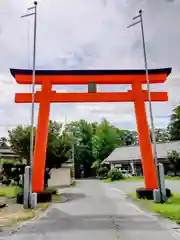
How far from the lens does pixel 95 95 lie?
17.2 m

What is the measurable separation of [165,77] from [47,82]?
7249mm

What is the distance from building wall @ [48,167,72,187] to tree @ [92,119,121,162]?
82.8 feet

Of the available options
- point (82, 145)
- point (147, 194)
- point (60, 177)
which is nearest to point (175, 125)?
point (82, 145)

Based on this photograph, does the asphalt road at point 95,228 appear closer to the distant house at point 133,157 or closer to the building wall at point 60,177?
the building wall at point 60,177

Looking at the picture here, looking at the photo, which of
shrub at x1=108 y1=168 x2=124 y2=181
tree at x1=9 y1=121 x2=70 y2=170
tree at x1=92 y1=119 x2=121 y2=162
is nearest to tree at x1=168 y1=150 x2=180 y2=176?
shrub at x1=108 y1=168 x2=124 y2=181

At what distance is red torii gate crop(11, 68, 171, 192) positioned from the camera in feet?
55.3

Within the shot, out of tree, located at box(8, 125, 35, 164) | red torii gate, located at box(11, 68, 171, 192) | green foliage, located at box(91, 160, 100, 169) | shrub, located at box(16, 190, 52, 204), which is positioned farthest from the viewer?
green foliage, located at box(91, 160, 100, 169)

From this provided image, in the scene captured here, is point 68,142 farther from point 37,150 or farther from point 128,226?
point 128,226

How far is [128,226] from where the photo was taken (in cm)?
884

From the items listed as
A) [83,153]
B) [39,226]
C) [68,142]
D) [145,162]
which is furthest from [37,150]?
[83,153]

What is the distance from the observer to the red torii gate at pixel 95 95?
16844 mm

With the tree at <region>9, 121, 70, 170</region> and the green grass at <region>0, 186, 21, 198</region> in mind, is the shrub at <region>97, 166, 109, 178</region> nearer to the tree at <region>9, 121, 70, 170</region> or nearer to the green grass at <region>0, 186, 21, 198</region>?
the tree at <region>9, 121, 70, 170</region>

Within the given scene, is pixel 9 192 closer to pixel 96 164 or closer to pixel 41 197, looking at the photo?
pixel 41 197

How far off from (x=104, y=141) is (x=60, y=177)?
29.1m
